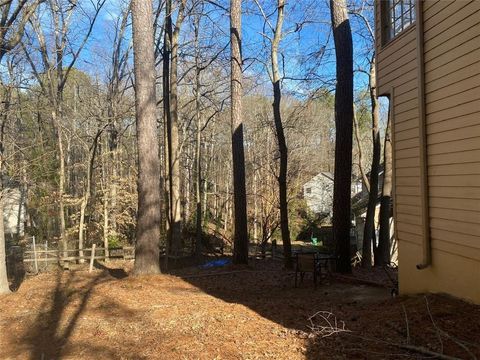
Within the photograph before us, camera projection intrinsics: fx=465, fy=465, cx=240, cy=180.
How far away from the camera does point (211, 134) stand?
119ft

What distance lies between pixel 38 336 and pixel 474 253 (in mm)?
5629

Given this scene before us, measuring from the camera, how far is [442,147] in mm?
5996

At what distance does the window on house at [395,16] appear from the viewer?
735cm

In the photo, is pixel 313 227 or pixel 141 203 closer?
pixel 141 203

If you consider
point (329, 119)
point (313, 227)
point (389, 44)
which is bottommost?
point (313, 227)

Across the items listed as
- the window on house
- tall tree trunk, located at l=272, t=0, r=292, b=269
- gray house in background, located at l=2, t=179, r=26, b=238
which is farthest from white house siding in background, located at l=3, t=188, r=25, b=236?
the window on house

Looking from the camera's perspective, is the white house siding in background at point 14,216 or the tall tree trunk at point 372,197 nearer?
the tall tree trunk at point 372,197

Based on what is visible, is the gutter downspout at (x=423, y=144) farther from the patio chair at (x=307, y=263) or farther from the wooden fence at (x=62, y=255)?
the wooden fence at (x=62, y=255)

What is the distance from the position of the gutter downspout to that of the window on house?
2.36 ft

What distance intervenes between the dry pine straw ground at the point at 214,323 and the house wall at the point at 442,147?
52cm

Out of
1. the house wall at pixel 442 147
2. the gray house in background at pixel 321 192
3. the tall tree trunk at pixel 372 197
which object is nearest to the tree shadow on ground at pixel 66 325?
the house wall at pixel 442 147

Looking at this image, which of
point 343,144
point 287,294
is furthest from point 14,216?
point 287,294

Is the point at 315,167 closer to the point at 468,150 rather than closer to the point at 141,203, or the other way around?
the point at 141,203

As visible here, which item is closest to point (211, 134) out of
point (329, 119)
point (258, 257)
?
point (329, 119)
